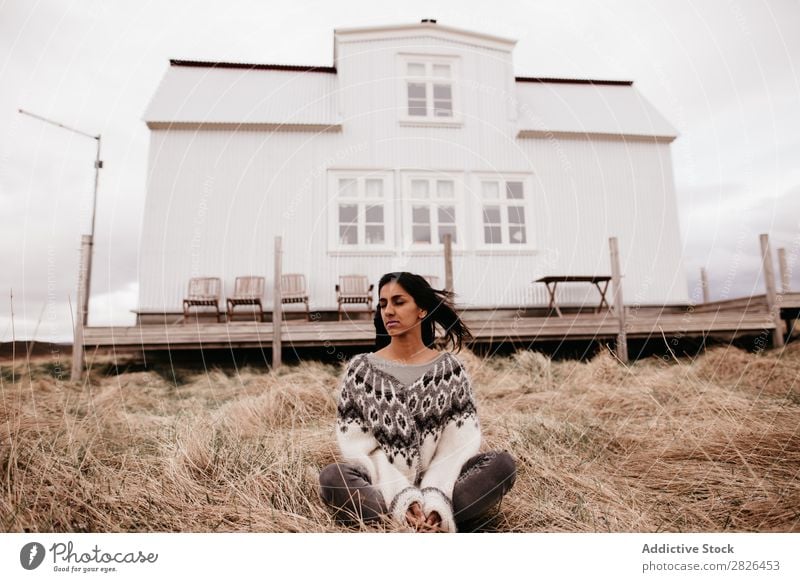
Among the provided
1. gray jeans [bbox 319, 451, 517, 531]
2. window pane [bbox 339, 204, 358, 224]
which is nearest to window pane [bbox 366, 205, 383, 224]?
window pane [bbox 339, 204, 358, 224]

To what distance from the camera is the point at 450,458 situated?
200 centimetres

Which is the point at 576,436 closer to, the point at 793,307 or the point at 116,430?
the point at 116,430

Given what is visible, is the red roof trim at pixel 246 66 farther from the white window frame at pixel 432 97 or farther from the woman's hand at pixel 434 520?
the woman's hand at pixel 434 520

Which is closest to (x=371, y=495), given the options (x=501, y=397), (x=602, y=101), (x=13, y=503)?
(x=13, y=503)

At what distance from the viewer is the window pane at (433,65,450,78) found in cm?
848

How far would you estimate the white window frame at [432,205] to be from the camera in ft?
25.3

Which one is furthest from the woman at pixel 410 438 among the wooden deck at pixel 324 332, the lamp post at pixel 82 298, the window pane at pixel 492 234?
the window pane at pixel 492 234

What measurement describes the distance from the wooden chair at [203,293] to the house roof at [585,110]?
608 centimetres

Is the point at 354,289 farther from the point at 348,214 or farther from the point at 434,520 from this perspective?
the point at 434,520

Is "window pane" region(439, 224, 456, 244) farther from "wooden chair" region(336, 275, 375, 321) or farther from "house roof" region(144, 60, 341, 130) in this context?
"house roof" region(144, 60, 341, 130)

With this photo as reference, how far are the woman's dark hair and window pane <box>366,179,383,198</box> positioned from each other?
5.88 m

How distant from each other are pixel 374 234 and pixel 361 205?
56 centimetres

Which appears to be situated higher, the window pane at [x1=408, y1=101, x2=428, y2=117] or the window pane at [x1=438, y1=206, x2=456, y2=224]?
the window pane at [x1=408, y1=101, x2=428, y2=117]

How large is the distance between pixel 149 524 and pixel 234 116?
7577 millimetres
